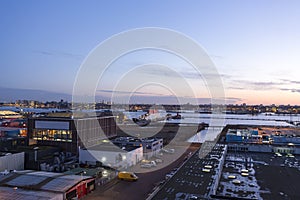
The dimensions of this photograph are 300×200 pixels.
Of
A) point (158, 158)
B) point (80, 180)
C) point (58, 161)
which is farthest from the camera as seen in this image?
point (158, 158)

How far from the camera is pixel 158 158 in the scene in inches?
307

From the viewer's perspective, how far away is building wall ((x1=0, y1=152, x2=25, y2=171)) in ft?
18.3

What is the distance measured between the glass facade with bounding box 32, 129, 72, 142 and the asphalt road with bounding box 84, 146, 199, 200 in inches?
102

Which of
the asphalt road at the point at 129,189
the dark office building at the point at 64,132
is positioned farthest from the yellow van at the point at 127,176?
the dark office building at the point at 64,132

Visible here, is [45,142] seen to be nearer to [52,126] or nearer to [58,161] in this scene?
[52,126]

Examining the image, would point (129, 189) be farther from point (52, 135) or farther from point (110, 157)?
point (52, 135)

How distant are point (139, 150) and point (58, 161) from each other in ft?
6.90

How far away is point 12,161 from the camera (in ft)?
19.2

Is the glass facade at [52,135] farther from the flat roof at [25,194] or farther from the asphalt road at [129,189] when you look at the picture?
the flat roof at [25,194]

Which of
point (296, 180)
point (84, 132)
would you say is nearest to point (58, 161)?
point (84, 132)

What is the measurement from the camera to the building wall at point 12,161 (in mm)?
5578

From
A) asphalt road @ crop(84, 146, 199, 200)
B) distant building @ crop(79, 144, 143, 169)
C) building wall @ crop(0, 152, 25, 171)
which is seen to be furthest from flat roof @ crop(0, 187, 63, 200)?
distant building @ crop(79, 144, 143, 169)

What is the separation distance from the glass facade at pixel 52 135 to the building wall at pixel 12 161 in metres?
1.39

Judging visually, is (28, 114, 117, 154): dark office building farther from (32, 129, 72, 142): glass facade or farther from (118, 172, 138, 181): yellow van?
(118, 172, 138, 181): yellow van
